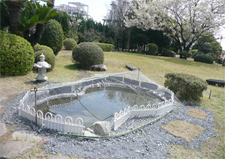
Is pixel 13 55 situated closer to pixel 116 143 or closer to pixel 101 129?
pixel 101 129

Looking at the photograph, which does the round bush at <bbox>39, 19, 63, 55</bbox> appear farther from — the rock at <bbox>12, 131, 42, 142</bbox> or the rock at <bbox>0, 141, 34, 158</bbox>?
the rock at <bbox>0, 141, 34, 158</bbox>

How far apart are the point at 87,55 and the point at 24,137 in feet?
24.9

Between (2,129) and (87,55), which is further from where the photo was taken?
(87,55)

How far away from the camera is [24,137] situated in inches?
136

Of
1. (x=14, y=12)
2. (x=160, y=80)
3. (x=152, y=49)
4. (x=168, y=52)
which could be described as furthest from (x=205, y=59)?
(x=14, y=12)

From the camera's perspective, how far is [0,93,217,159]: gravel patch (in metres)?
3.18

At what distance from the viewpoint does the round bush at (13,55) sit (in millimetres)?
7320

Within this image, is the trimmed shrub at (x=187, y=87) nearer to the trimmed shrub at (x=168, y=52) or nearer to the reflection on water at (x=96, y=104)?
the reflection on water at (x=96, y=104)

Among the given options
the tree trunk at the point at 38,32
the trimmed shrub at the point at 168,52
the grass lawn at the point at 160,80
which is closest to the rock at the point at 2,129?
the grass lawn at the point at 160,80

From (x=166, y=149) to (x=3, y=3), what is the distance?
9.69m

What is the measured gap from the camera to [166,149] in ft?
11.8

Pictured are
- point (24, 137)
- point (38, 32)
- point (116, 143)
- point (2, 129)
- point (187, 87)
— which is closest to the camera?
point (24, 137)

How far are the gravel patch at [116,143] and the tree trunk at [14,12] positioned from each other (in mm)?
5670

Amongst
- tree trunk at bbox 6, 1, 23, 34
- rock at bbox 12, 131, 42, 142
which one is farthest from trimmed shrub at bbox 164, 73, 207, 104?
tree trunk at bbox 6, 1, 23, 34
